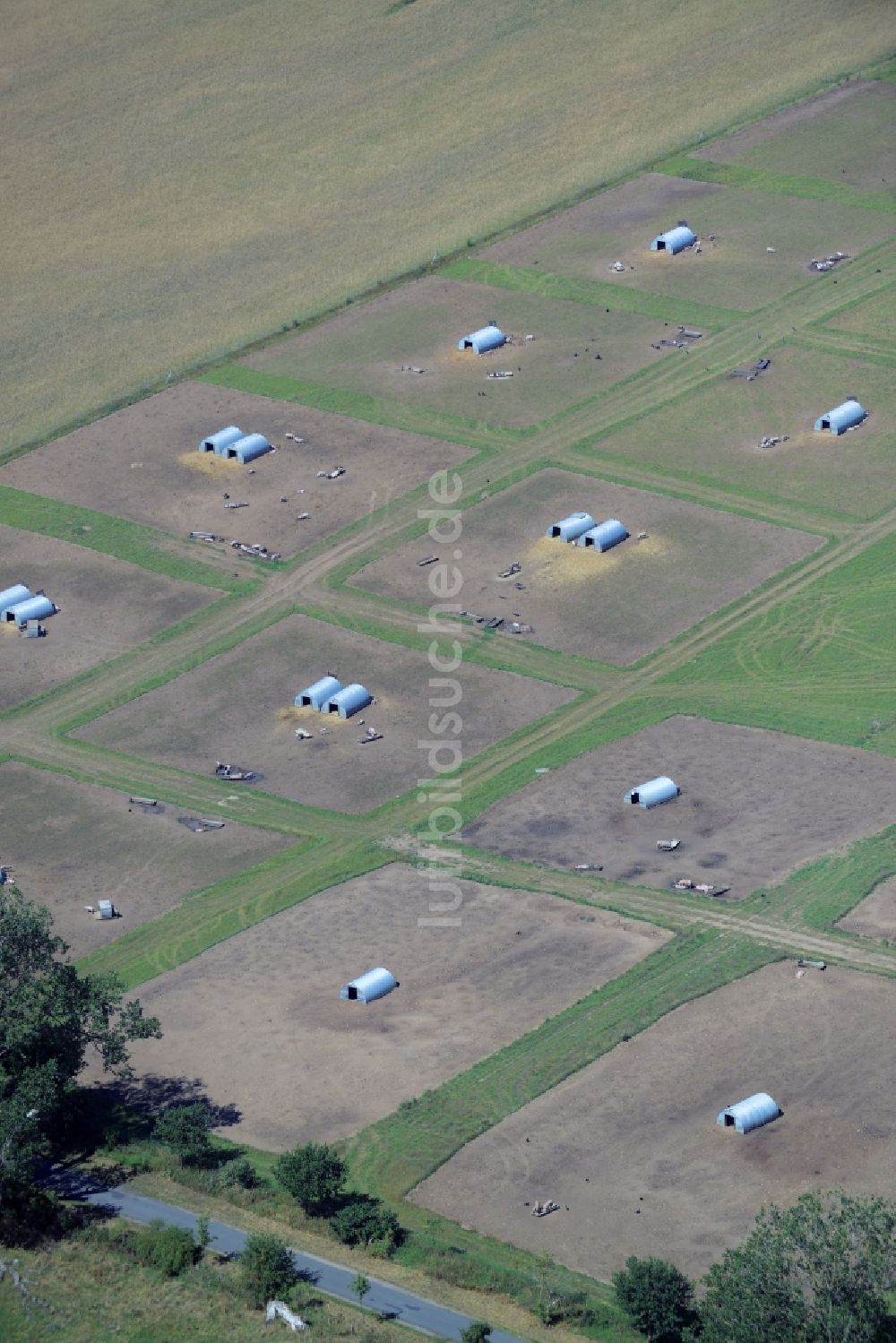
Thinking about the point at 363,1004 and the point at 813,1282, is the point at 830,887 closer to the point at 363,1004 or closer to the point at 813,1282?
the point at 363,1004

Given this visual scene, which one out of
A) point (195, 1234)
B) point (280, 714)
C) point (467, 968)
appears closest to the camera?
point (195, 1234)

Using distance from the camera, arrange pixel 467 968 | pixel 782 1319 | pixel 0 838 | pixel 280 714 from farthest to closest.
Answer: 1. pixel 280 714
2. pixel 0 838
3. pixel 467 968
4. pixel 782 1319

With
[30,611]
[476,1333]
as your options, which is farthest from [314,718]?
[476,1333]

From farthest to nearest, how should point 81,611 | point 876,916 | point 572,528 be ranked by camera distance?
point 572,528 → point 81,611 → point 876,916

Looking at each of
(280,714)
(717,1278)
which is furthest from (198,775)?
(717,1278)

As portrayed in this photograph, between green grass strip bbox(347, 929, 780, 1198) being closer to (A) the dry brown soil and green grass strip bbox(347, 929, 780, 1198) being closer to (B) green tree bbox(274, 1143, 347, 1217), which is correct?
(B) green tree bbox(274, 1143, 347, 1217)

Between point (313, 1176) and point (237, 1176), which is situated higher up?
point (237, 1176)

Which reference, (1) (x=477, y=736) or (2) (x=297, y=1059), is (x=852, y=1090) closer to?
(2) (x=297, y=1059)
